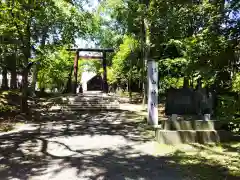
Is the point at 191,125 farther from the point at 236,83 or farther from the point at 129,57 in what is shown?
the point at 129,57

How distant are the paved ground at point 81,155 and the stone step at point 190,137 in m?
0.48

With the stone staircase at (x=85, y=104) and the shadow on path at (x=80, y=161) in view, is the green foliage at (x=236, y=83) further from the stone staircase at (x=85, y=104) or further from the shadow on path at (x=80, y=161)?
the stone staircase at (x=85, y=104)

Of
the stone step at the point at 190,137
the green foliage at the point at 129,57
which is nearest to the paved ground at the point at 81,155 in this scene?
the stone step at the point at 190,137

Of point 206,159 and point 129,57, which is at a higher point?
point 129,57

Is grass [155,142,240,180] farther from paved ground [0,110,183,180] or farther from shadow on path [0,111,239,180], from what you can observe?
paved ground [0,110,183,180]

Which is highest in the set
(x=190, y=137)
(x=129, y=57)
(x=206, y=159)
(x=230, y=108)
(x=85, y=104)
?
(x=129, y=57)

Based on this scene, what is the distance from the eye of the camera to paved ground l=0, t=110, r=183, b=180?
18.6ft

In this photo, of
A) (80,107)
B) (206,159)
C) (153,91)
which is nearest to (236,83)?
(206,159)

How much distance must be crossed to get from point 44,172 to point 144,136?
4395 mm

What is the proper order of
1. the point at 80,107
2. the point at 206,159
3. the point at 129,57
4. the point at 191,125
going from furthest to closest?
the point at 129,57, the point at 80,107, the point at 191,125, the point at 206,159

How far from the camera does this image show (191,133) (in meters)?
8.29

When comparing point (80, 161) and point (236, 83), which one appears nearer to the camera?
point (236, 83)

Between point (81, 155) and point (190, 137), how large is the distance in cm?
311

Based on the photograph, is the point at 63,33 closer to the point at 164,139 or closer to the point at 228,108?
the point at 164,139
